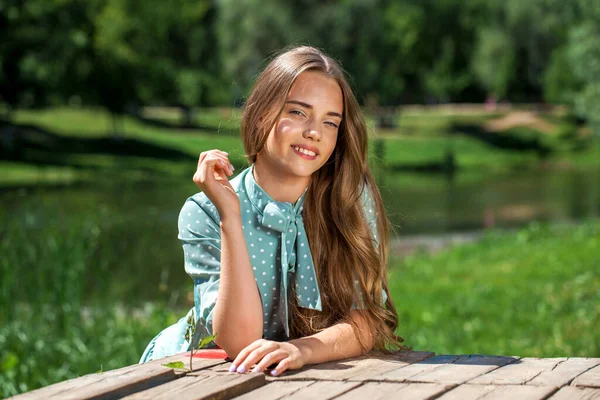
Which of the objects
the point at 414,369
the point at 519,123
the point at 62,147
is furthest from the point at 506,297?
the point at 519,123

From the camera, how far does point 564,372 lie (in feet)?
6.57

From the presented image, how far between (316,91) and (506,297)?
18.7 ft

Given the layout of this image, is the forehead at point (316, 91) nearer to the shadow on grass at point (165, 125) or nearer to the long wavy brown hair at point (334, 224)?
the long wavy brown hair at point (334, 224)

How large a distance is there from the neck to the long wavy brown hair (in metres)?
0.04

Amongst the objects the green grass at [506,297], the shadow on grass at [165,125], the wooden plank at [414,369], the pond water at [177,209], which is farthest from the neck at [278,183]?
the shadow on grass at [165,125]

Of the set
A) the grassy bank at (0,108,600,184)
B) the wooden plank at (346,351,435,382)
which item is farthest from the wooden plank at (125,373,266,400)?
the grassy bank at (0,108,600,184)

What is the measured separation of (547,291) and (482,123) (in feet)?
108

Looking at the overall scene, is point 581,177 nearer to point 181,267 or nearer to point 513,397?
point 181,267

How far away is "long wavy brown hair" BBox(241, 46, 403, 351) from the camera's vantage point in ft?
8.25

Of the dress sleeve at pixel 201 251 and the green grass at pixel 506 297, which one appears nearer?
the dress sleeve at pixel 201 251

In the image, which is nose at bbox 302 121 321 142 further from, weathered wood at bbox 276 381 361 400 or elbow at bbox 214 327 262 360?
weathered wood at bbox 276 381 361 400

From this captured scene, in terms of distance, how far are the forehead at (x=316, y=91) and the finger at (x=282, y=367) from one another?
74 centimetres

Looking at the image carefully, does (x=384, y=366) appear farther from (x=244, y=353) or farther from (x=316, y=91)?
(x=316, y=91)

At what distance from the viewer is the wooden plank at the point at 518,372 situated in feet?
6.32
